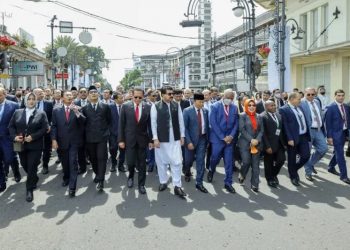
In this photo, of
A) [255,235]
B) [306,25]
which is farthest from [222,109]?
[306,25]

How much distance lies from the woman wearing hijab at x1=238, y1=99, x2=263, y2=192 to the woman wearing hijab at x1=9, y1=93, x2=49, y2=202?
12.3 ft

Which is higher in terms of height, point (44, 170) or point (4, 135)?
point (4, 135)

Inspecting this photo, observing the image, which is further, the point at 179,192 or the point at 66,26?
the point at 66,26

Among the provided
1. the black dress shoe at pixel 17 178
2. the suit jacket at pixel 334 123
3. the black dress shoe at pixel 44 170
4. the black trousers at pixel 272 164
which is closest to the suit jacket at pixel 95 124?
the black dress shoe at pixel 17 178

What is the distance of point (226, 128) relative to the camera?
7742mm

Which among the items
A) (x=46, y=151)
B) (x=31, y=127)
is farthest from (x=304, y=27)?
(x=31, y=127)

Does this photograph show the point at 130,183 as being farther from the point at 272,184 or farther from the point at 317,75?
the point at 317,75

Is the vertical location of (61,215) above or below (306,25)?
below

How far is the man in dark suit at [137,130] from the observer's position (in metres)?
7.66

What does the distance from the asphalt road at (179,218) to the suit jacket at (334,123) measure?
0.91 m

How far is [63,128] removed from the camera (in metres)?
7.70

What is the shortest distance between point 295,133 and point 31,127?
5076 mm

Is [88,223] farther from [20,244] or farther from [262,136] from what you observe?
[262,136]

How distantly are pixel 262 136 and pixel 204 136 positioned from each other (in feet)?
3.76
